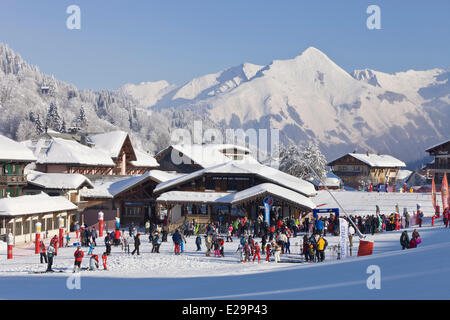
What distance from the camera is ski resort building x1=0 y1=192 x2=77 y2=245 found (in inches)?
1423

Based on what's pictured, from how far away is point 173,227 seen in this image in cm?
4112

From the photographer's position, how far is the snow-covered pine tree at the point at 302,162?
78.2 metres

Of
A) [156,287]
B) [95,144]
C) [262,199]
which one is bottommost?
[156,287]

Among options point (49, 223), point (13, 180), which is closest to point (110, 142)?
point (13, 180)

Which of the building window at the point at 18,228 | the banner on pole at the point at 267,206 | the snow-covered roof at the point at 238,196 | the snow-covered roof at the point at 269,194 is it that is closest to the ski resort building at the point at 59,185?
the snow-covered roof at the point at 238,196

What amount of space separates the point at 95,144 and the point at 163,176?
23.7 m

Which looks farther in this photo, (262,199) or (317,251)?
(262,199)

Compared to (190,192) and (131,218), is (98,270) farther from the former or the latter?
(131,218)

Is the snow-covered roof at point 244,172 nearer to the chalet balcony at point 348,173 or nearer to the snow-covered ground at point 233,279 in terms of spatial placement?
A: the snow-covered ground at point 233,279

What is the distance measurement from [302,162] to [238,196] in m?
37.0

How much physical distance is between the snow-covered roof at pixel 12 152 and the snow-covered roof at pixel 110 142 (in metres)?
21.8

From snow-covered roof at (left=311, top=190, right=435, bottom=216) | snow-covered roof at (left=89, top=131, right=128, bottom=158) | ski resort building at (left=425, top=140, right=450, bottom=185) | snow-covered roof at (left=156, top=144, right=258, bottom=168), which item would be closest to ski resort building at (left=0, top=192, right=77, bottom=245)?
snow-covered roof at (left=311, top=190, right=435, bottom=216)
